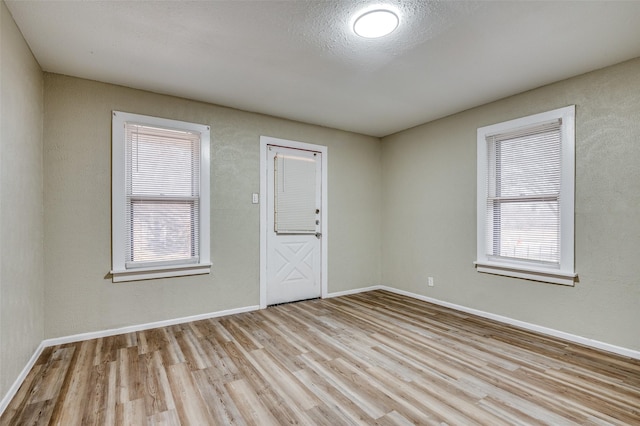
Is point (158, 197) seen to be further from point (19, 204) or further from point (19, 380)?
point (19, 380)

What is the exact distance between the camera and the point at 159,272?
344 centimetres

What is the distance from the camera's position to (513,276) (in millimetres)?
3506

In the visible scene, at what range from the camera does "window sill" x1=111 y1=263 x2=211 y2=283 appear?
3248mm

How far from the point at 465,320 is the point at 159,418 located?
3186mm

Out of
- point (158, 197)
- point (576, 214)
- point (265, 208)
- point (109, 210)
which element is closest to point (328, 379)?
point (265, 208)

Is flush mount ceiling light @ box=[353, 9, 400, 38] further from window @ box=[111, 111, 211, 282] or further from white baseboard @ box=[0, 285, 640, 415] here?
white baseboard @ box=[0, 285, 640, 415]

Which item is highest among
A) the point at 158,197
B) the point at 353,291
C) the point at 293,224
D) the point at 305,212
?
the point at 158,197

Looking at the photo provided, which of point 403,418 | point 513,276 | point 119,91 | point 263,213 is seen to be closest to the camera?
point 403,418

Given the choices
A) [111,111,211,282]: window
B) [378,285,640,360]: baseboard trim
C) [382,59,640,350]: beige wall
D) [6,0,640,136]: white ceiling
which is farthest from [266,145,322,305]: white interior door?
[378,285,640,360]: baseboard trim

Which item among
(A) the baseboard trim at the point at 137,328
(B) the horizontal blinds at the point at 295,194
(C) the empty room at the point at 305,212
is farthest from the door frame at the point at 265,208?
(A) the baseboard trim at the point at 137,328

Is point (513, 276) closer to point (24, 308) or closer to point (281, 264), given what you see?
point (281, 264)

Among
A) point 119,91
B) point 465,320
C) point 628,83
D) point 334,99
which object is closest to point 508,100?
point 628,83

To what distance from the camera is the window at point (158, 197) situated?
3.24m

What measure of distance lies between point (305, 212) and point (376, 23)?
9.32 ft
